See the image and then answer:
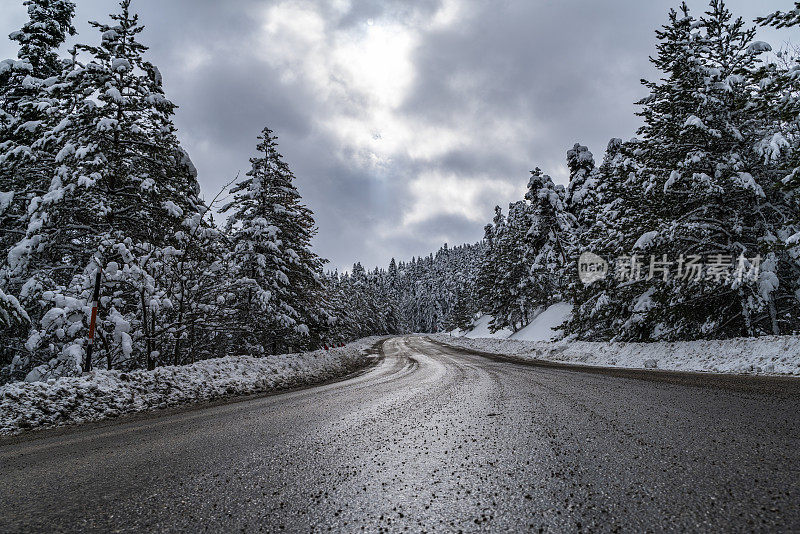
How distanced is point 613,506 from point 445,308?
10227 cm

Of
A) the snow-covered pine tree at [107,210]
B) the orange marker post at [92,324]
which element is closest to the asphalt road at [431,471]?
the orange marker post at [92,324]

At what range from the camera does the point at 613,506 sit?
2.00 metres

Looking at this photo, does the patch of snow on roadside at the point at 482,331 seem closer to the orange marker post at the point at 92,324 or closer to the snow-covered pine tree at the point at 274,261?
the snow-covered pine tree at the point at 274,261

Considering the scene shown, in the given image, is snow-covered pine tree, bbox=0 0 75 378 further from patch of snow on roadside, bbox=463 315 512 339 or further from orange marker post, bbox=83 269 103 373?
patch of snow on roadside, bbox=463 315 512 339

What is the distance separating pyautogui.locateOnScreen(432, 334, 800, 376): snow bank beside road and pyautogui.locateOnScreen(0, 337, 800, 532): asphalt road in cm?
595

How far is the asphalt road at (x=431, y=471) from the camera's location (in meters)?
1.94

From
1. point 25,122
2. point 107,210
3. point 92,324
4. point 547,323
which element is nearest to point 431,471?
point 92,324

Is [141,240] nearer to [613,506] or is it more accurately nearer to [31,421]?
[31,421]

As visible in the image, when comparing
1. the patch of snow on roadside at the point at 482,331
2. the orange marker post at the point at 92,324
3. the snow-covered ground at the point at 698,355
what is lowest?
the patch of snow on roadside at the point at 482,331

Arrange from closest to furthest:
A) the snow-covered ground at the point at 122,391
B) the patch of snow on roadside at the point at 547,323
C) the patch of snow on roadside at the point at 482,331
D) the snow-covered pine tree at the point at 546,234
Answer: the snow-covered ground at the point at 122,391
the patch of snow on roadside at the point at 547,323
the snow-covered pine tree at the point at 546,234
the patch of snow on roadside at the point at 482,331

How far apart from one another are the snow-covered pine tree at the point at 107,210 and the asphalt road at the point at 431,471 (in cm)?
501

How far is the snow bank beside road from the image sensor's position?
9.30 metres

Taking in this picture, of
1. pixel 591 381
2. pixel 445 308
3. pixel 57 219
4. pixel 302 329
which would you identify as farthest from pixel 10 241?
pixel 445 308

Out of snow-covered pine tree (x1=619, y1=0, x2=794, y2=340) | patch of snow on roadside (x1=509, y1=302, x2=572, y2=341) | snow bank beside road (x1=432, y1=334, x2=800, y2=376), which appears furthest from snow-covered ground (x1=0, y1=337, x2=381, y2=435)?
patch of snow on roadside (x1=509, y1=302, x2=572, y2=341)
